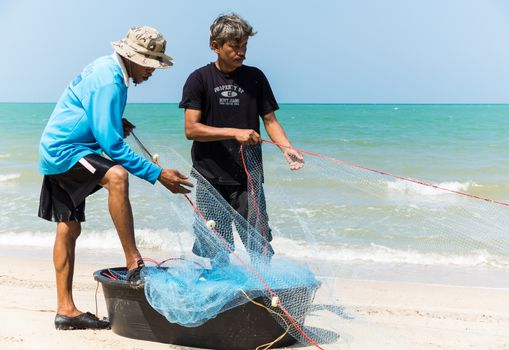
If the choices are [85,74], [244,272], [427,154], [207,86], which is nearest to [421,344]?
[244,272]

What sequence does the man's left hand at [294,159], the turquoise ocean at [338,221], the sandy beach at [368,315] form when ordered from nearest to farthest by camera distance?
the sandy beach at [368,315], the man's left hand at [294,159], the turquoise ocean at [338,221]

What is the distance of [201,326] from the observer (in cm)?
364

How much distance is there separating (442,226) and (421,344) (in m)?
0.76

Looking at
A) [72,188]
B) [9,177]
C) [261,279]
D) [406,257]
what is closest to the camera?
[261,279]

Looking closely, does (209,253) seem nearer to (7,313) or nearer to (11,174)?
(7,313)

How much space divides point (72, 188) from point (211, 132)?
77 centimetres

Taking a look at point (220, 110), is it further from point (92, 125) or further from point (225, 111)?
point (92, 125)

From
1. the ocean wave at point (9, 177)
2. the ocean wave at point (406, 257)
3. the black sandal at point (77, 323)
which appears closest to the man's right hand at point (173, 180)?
the black sandal at point (77, 323)

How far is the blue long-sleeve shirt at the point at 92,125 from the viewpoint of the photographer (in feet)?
11.8

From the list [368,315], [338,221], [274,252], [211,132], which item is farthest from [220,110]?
[338,221]

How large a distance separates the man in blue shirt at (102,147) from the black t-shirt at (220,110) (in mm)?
306

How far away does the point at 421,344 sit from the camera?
4039 millimetres

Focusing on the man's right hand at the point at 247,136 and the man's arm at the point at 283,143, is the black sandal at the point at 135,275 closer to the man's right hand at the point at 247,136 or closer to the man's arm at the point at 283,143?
the man's right hand at the point at 247,136

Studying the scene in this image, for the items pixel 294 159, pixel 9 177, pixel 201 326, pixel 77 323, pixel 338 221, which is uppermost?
pixel 294 159
